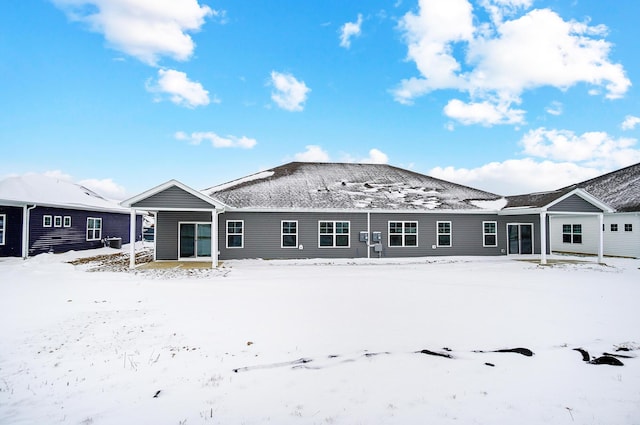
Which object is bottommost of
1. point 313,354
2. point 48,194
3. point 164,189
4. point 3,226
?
point 313,354

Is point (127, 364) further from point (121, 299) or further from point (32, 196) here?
point (32, 196)

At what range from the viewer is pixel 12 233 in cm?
1781

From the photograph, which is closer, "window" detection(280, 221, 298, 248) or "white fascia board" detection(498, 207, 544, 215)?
"white fascia board" detection(498, 207, 544, 215)

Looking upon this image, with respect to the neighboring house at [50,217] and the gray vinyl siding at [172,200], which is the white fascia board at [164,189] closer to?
the gray vinyl siding at [172,200]

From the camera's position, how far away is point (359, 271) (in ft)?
47.6

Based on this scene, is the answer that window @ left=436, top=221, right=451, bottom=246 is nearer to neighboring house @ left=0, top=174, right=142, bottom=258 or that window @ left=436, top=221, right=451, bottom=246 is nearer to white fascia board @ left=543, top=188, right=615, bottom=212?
white fascia board @ left=543, top=188, right=615, bottom=212

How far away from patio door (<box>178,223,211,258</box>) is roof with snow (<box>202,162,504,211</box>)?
176 cm

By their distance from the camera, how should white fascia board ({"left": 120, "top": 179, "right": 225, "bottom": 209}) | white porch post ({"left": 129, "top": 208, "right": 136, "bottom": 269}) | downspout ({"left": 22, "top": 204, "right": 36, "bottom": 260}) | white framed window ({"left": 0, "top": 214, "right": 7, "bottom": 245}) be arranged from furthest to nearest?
downspout ({"left": 22, "top": 204, "right": 36, "bottom": 260}) < white framed window ({"left": 0, "top": 214, "right": 7, "bottom": 245}) < white porch post ({"left": 129, "top": 208, "right": 136, "bottom": 269}) < white fascia board ({"left": 120, "top": 179, "right": 225, "bottom": 209})

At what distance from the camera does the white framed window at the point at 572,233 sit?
23641 millimetres

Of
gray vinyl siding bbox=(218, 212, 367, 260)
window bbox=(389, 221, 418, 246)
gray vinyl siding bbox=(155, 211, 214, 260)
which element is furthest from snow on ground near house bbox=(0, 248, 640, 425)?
window bbox=(389, 221, 418, 246)

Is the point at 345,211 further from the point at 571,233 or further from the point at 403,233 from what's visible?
the point at 571,233

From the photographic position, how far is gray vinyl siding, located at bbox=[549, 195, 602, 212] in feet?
59.3

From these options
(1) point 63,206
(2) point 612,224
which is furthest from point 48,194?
(2) point 612,224

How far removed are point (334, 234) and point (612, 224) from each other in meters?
17.2
